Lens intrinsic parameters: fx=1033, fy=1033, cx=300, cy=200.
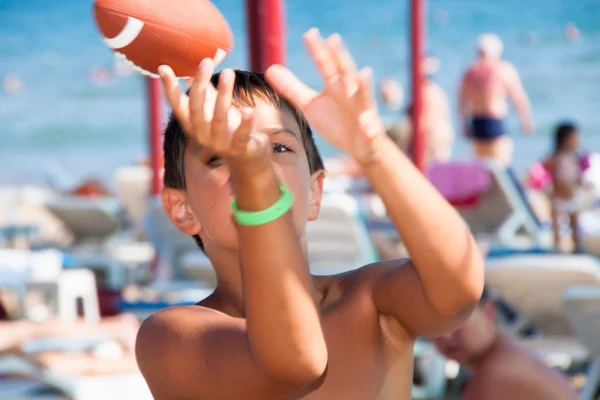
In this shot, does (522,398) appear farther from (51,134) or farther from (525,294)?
(51,134)

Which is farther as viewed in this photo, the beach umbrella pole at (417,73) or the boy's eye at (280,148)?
the beach umbrella pole at (417,73)

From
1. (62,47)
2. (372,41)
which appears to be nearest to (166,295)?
(372,41)

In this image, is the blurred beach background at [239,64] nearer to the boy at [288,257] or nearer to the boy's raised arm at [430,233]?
the boy at [288,257]

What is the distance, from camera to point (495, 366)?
3498 millimetres

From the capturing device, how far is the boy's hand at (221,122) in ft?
4.22

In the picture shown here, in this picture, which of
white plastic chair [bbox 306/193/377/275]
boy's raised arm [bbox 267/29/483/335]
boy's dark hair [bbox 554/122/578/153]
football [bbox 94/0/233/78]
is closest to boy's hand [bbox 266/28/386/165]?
boy's raised arm [bbox 267/29/483/335]

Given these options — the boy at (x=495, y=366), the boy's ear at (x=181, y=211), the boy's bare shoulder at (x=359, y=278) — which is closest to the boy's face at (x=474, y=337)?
the boy at (x=495, y=366)

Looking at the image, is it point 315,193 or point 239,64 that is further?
point 239,64

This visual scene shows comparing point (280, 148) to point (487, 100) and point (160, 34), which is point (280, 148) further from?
point (487, 100)

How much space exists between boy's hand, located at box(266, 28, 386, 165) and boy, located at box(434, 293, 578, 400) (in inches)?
82.5

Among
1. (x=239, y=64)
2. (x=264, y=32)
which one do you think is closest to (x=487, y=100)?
(x=264, y=32)

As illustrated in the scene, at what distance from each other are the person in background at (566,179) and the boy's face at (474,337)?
6.13 meters

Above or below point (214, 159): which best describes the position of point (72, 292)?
below

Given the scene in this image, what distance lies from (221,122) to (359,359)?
1.81ft
